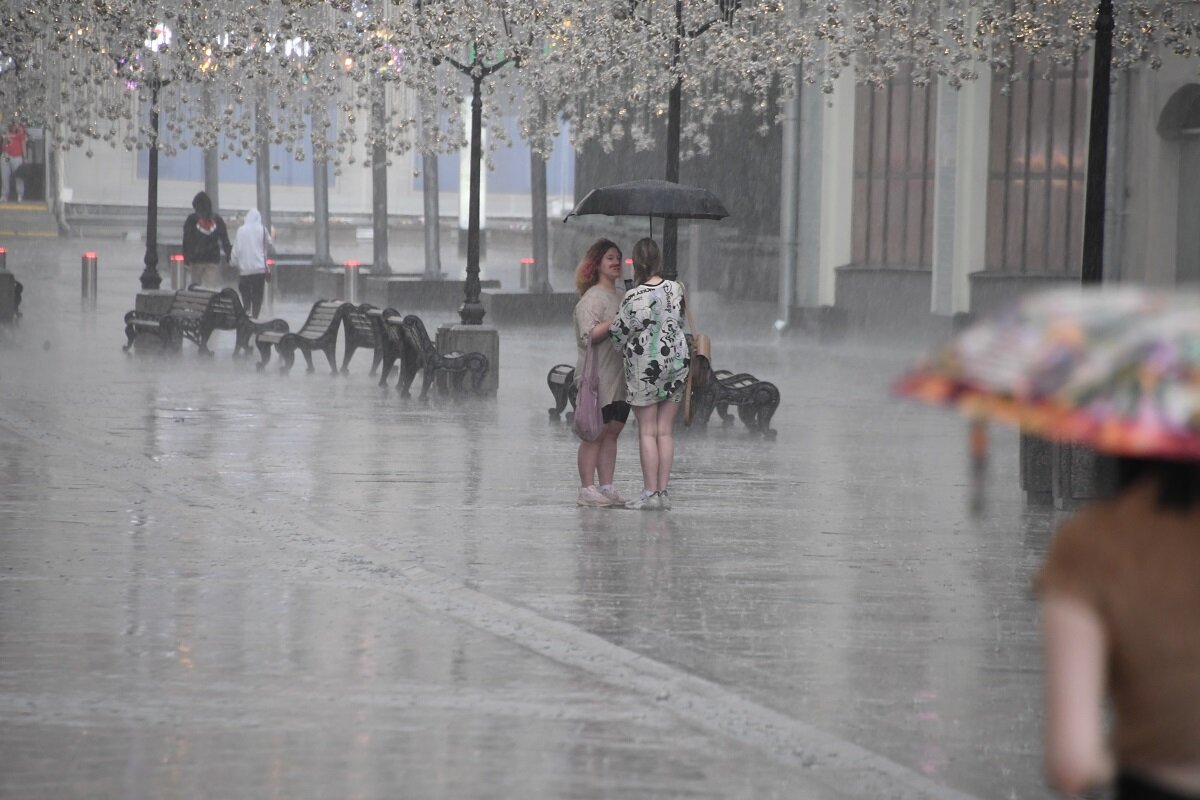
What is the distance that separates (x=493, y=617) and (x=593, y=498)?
362 cm

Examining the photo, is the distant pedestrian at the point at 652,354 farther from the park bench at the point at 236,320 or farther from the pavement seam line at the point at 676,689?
the park bench at the point at 236,320

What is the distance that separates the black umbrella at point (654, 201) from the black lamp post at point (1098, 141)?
4982mm

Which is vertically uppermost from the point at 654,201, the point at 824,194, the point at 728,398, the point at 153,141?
the point at 153,141

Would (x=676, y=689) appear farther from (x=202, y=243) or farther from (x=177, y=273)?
(x=177, y=273)

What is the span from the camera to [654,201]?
16.9 meters

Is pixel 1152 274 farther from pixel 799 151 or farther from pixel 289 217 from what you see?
pixel 289 217

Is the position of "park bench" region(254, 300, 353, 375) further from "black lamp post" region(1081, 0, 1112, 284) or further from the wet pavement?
"black lamp post" region(1081, 0, 1112, 284)

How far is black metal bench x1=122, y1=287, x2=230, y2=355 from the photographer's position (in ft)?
78.5

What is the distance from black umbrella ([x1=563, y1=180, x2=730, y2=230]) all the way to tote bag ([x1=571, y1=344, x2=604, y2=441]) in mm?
4747

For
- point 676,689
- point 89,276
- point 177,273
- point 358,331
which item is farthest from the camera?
point 177,273

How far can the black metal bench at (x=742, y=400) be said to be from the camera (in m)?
17.0

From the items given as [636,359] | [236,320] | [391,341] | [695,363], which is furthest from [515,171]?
[636,359]

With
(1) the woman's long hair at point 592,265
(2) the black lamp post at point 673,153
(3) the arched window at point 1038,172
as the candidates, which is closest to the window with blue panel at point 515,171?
(3) the arched window at point 1038,172

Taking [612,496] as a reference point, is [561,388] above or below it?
above
